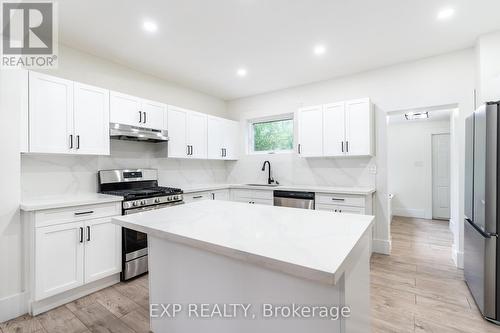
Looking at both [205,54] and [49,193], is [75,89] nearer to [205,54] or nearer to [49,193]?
[49,193]

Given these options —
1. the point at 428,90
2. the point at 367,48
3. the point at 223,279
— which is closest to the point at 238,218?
the point at 223,279

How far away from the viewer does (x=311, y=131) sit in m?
3.79

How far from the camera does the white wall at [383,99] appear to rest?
3025 mm

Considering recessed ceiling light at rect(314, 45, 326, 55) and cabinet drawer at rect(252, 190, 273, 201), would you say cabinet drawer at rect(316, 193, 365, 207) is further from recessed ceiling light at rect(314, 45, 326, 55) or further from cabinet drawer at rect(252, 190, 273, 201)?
recessed ceiling light at rect(314, 45, 326, 55)

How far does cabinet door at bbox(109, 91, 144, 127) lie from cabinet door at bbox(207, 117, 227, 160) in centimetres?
130

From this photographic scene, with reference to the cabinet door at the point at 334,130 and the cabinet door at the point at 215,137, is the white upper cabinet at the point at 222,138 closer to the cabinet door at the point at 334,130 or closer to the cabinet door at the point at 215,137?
the cabinet door at the point at 215,137

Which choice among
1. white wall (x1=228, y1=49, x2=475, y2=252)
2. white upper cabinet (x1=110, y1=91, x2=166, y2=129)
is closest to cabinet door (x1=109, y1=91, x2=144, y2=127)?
white upper cabinet (x1=110, y1=91, x2=166, y2=129)

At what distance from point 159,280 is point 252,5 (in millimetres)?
2339

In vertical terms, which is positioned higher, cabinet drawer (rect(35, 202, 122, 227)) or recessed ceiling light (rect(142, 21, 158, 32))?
recessed ceiling light (rect(142, 21, 158, 32))

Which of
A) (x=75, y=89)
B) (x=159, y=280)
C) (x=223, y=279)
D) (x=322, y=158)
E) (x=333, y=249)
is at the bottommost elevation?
(x=159, y=280)

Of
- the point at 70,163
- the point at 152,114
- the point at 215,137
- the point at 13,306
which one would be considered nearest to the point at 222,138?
the point at 215,137

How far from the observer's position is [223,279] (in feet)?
4.37

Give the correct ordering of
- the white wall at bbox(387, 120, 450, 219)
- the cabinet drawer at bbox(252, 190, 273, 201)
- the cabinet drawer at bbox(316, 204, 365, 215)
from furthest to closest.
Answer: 1. the white wall at bbox(387, 120, 450, 219)
2. the cabinet drawer at bbox(252, 190, 273, 201)
3. the cabinet drawer at bbox(316, 204, 365, 215)

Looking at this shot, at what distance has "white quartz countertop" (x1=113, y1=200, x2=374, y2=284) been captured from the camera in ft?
2.94
